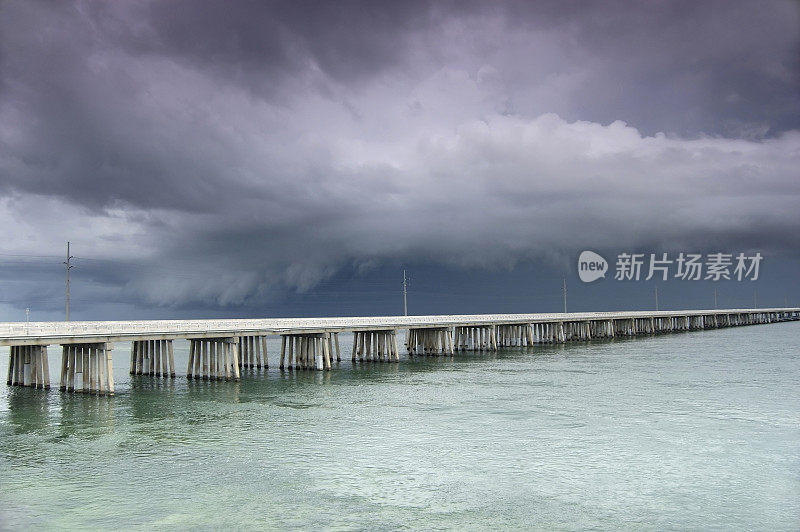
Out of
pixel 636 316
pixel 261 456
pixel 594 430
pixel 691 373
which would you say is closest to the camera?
pixel 261 456

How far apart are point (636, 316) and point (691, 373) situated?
6160 centimetres

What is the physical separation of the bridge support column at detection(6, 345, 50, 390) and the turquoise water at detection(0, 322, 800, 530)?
122 cm

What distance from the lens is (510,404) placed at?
30.4 meters

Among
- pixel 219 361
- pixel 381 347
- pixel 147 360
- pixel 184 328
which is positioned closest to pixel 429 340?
pixel 381 347

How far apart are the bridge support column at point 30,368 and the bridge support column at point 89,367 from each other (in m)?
1.32

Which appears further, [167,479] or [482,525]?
[167,479]

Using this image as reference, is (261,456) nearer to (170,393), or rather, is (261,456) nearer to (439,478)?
(439,478)

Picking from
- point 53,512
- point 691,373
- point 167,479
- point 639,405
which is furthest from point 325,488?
point 691,373

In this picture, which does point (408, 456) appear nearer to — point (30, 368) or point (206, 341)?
point (206, 341)

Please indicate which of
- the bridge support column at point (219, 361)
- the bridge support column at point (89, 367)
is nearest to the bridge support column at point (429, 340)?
the bridge support column at point (219, 361)

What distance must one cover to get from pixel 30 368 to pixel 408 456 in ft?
92.6

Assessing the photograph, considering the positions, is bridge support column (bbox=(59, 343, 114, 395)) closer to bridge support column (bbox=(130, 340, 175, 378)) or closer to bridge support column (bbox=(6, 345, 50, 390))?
bridge support column (bbox=(6, 345, 50, 390))

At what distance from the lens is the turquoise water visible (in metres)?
14.9

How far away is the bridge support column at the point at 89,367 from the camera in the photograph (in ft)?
109
